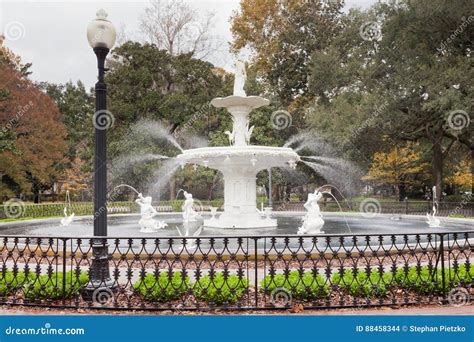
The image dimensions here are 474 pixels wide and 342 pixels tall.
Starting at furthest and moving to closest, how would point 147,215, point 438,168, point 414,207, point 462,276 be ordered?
point 438,168
point 414,207
point 147,215
point 462,276

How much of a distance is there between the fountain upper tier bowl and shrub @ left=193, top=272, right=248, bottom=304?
893 centimetres

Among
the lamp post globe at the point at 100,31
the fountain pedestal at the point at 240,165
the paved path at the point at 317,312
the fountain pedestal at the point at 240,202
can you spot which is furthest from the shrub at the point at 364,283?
the fountain pedestal at the point at 240,202

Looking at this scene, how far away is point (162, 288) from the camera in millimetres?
7125

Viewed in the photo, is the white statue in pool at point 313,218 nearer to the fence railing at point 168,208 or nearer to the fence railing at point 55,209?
the fence railing at point 168,208

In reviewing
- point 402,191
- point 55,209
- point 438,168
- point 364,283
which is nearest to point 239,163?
point 364,283

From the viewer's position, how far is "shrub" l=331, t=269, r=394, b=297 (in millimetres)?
7199

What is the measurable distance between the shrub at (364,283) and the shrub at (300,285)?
0.28 metres

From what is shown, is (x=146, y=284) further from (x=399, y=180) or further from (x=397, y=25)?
(x=399, y=180)

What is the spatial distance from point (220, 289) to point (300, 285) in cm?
129

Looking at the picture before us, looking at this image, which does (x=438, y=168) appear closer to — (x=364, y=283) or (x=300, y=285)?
(x=364, y=283)

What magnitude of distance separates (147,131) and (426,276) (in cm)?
3229

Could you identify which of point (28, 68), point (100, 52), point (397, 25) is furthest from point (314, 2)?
point (100, 52)

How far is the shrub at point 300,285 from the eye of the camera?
23.5ft

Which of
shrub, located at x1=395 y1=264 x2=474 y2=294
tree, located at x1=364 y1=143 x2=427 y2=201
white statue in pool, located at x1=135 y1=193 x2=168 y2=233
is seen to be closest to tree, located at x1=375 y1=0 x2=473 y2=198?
tree, located at x1=364 y1=143 x2=427 y2=201
